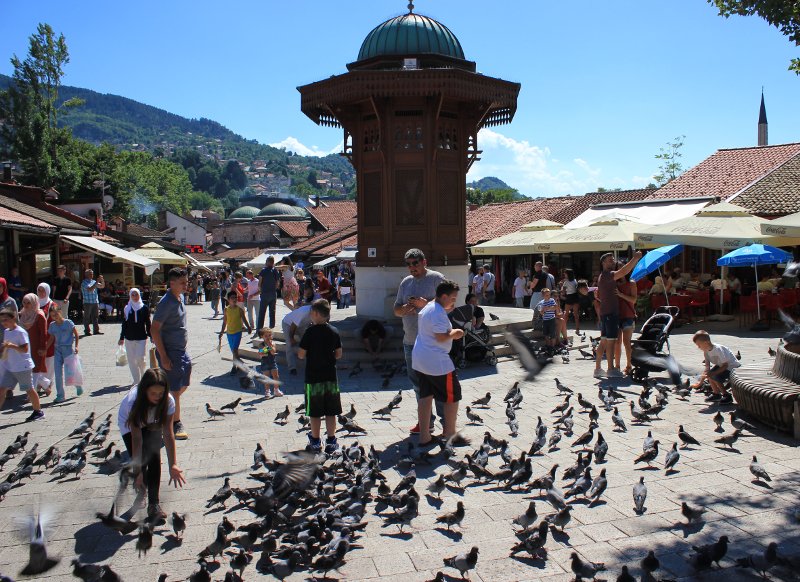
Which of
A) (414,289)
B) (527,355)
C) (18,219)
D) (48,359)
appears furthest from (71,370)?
(18,219)

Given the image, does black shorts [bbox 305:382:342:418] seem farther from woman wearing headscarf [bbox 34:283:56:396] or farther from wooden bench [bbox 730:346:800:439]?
woman wearing headscarf [bbox 34:283:56:396]

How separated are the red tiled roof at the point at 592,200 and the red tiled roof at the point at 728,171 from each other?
3.74 meters

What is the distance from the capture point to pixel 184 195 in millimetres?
100312

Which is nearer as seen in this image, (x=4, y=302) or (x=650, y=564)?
(x=650, y=564)

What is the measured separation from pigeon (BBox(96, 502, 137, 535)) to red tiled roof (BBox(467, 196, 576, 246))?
27.0 metres

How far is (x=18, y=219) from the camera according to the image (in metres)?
18.0

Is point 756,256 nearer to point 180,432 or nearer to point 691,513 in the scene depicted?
point 691,513

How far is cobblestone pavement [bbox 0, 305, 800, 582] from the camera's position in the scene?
4559mm

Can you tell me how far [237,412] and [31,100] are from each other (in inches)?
1592

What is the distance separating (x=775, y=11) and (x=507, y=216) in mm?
27224

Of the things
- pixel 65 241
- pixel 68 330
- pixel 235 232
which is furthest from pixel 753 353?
pixel 235 232

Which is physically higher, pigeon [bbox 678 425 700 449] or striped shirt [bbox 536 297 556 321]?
striped shirt [bbox 536 297 556 321]

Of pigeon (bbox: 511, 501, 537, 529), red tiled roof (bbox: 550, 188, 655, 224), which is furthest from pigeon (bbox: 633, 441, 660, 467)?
red tiled roof (bbox: 550, 188, 655, 224)

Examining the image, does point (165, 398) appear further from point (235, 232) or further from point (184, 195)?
point (184, 195)
